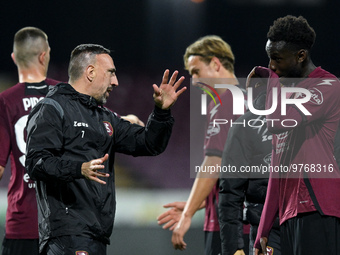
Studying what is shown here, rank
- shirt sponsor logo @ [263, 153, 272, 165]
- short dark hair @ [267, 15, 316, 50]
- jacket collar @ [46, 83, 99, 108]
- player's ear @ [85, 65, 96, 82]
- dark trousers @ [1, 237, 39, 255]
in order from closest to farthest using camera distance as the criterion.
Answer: short dark hair @ [267, 15, 316, 50]
jacket collar @ [46, 83, 99, 108]
player's ear @ [85, 65, 96, 82]
shirt sponsor logo @ [263, 153, 272, 165]
dark trousers @ [1, 237, 39, 255]

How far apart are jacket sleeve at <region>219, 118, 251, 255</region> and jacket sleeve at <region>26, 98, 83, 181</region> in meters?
1.14

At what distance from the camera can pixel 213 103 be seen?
461 cm

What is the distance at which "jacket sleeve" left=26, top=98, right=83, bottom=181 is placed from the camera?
9.25 ft

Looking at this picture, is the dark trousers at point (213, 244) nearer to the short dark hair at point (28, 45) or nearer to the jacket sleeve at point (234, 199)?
the jacket sleeve at point (234, 199)

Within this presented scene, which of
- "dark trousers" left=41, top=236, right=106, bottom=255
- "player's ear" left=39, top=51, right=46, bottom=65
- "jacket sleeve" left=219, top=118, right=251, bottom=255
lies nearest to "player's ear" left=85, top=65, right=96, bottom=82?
"dark trousers" left=41, top=236, right=106, bottom=255

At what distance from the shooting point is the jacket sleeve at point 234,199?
145 inches

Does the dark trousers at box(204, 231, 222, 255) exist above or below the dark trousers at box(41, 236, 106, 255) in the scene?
below

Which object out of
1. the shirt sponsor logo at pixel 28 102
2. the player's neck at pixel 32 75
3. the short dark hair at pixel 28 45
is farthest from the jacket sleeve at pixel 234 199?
the short dark hair at pixel 28 45

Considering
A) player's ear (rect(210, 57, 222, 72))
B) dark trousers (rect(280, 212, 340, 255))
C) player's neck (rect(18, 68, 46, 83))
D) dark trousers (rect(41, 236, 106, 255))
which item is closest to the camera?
dark trousers (rect(280, 212, 340, 255))

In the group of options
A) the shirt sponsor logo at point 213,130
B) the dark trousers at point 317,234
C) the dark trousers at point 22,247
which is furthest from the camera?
the shirt sponsor logo at point 213,130

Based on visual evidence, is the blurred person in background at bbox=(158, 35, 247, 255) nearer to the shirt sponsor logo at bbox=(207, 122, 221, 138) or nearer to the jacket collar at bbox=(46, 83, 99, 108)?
the shirt sponsor logo at bbox=(207, 122, 221, 138)

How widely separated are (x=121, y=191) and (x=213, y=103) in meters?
4.63

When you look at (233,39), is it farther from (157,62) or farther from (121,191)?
(121,191)

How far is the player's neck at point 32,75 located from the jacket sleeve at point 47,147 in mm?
1409
